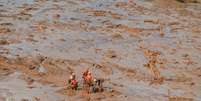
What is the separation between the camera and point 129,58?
33.0ft

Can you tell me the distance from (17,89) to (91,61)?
6.87ft

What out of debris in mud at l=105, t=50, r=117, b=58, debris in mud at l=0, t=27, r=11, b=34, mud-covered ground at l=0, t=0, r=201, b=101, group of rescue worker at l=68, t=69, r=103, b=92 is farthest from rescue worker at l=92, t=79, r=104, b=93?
debris in mud at l=0, t=27, r=11, b=34

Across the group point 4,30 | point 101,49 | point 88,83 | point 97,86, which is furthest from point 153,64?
point 4,30

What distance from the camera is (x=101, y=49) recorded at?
10.6m

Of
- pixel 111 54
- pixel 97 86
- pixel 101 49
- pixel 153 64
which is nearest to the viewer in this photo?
pixel 97 86

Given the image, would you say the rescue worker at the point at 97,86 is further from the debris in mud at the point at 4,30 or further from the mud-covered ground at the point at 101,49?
the debris in mud at the point at 4,30

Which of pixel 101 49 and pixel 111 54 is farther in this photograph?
pixel 101 49

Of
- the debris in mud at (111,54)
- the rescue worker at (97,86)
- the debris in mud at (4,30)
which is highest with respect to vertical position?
the debris in mud at (4,30)

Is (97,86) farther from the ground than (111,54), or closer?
closer

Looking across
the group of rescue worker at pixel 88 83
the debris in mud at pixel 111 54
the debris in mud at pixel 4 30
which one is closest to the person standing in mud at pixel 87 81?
the group of rescue worker at pixel 88 83

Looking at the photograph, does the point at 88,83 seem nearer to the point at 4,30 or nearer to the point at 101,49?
the point at 101,49

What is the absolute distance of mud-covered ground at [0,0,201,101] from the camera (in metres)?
8.27

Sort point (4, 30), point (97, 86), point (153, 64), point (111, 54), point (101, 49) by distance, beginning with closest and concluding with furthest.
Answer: point (97, 86)
point (153, 64)
point (111, 54)
point (101, 49)
point (4, 30)

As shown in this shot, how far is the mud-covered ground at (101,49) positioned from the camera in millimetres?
8273
